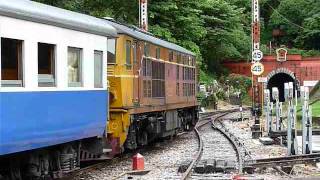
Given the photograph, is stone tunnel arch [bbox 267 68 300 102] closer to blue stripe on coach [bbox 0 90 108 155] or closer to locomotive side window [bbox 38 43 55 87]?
blue stripe on coach [bbox 0 90 108 155]

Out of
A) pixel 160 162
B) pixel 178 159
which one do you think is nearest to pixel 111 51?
pixel 160 162

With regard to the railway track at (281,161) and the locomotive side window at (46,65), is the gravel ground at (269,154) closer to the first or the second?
the railway track at (281,161)

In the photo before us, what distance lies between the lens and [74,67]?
35.0 ft

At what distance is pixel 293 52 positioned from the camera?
249 ft

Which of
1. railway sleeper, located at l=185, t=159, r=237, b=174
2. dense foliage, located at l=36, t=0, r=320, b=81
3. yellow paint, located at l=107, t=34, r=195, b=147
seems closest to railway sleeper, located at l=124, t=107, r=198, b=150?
yellow paint, located at l=107, t=34, r=195, b=147

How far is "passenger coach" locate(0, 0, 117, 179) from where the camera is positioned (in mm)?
8422

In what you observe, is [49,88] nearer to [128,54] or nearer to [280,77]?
[128,54]

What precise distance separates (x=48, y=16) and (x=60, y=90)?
1.13 meters

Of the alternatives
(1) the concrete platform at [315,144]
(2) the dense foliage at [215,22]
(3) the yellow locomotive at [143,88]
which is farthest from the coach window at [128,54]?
(2) the dense foliage at [215,22]

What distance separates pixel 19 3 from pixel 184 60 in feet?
47.2

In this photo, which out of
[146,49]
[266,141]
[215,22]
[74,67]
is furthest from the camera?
[215,22]

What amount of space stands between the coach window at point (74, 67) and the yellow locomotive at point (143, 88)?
301 centimetres

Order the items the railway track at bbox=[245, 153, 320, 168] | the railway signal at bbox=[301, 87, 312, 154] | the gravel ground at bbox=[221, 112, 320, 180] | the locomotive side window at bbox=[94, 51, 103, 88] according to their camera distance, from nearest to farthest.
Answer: the locomotive side window at bbox=[94, 51, 103, 88] < the gravel ground at bbox=[221, 112, 320, 180] < the railway track at bbox=[245, 153, 320, 168] < the railway signal at bbox=[301, 87, 312, 154]

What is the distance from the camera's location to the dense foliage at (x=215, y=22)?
37344 mm
